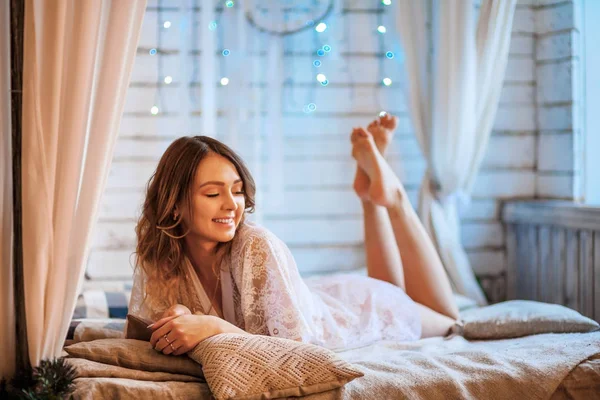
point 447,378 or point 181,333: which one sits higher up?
point 181,333

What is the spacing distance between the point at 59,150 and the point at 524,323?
1.80 m

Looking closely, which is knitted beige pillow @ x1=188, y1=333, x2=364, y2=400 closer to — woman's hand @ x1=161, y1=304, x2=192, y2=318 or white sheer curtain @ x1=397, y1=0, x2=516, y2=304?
woman's hand @ x1=161, y1=304, x2=192, y2=318

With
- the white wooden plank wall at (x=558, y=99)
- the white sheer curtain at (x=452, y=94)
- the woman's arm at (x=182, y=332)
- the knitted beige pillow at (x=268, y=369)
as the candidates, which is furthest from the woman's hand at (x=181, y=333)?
the white wooden plank wall at (x=558, y=99)

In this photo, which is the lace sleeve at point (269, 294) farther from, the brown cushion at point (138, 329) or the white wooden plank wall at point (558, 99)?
the white wooden plank wall at point (558, 99)

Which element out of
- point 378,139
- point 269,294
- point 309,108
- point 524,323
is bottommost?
point 524,323

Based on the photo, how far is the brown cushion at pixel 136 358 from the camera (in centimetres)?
197

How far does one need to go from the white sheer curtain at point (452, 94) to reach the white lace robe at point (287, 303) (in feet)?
3.92

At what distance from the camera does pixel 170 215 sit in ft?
7.72

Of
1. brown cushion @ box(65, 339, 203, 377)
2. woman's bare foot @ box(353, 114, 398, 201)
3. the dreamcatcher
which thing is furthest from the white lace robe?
the dreamcatcher

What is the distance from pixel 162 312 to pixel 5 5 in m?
1.00

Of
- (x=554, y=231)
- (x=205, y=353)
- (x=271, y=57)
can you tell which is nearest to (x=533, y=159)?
(x=554, y=231)

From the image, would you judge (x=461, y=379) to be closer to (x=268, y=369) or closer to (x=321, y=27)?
(x=268, y=369)

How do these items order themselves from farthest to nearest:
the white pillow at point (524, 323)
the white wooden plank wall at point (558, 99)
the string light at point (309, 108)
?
1. the string light at point (309, 108)
2. the white wooden plank wall at point (558, 99)
3. the white pillow at point (524, 323)

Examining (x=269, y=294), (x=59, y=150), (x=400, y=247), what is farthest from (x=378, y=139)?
(x=59, y=150)
